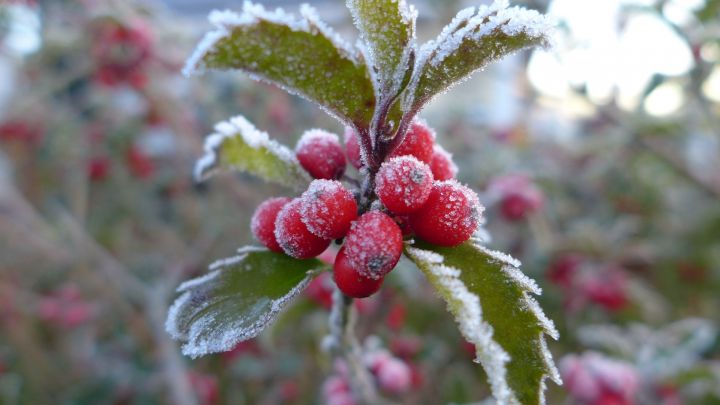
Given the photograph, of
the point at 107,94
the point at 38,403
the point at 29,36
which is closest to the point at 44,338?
the point at 38,403

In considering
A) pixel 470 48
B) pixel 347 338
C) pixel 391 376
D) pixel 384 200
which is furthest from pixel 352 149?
pixel 391 376

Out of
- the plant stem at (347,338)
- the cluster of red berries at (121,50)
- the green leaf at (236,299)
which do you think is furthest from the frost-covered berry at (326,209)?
the cluster of red berries at (121,50)

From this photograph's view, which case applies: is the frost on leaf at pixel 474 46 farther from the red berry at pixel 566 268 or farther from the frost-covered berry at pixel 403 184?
the red berry at pixel 566 268

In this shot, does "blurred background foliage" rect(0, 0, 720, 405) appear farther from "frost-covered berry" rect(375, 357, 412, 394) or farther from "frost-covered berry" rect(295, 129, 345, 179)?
"frost-covered berry" rect(295, 129, 345, 179)

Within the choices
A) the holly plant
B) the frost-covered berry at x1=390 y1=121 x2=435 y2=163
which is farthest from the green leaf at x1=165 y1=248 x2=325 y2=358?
the frost-covered berry at x1=390 y1=121 x2=435 y2=163

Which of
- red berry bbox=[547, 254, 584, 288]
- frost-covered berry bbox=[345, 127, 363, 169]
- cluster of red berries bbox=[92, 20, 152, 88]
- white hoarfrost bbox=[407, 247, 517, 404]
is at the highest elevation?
cluster of red berries bbox=[92, 20, 152, 88]
